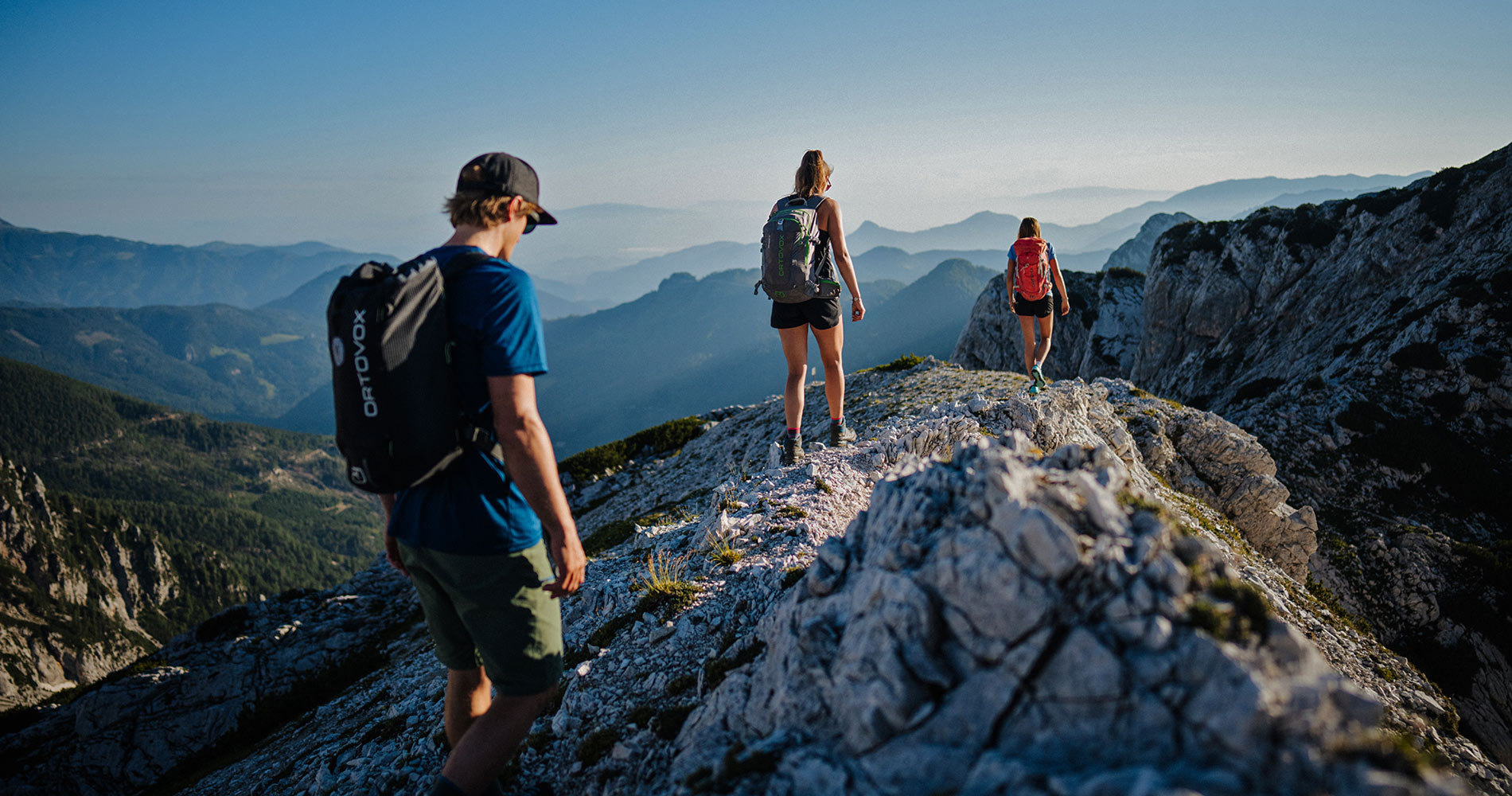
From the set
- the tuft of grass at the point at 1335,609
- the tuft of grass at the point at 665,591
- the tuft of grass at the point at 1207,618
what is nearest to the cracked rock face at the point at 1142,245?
the tuft of grass at the point at 1335,609

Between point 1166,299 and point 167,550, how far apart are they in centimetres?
23157

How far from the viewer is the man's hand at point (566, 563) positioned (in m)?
3.97

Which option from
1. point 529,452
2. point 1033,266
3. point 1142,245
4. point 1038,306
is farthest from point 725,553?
point 1142,245

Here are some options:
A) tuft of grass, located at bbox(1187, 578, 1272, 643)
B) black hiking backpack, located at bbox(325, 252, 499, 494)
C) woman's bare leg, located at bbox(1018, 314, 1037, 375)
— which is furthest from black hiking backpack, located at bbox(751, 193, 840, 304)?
woman's bare leg, located at bbox(1018, 314, 1037, 375)

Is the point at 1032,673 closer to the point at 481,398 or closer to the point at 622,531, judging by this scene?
the point at 481,398

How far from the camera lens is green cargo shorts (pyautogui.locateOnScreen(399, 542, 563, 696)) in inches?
153

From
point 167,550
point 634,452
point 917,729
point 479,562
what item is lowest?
point 167,550

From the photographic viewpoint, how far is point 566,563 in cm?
398

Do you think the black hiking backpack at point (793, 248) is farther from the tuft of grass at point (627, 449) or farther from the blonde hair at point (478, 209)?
the tuft of grass at point (627, 449)

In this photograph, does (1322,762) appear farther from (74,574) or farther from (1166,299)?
(74,574)

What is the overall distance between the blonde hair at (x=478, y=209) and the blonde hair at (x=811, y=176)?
601 cm

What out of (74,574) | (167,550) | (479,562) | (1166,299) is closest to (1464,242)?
(1166,299)

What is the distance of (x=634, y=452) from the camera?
27500 millimetres

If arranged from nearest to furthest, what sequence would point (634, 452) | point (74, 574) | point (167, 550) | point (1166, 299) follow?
1. point (634, 452)
2. point (1166, 299)
3. point (74, 574)
4. point (167, 550)
